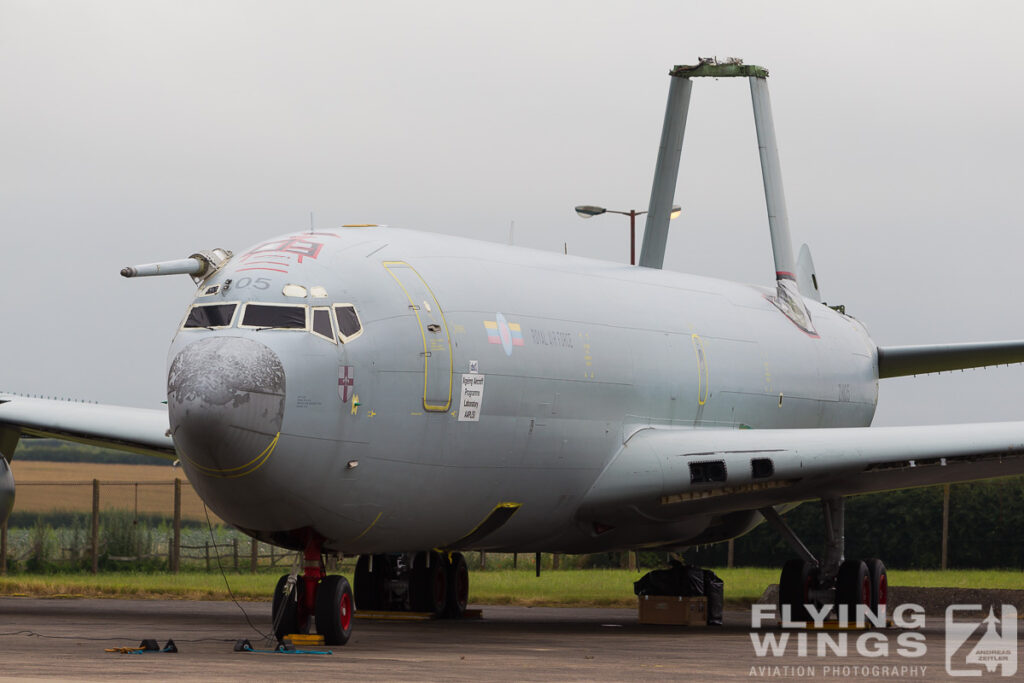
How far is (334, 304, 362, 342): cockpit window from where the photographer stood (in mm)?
17734

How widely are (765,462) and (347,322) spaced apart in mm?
6859

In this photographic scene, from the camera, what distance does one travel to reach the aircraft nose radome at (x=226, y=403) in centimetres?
1650

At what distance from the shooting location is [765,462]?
22484mm

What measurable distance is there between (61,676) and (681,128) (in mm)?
20086

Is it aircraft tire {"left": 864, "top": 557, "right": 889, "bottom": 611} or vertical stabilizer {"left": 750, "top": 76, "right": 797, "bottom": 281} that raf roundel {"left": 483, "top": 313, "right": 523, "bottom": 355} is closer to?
aircraft tire {"left": 864, "top": 557, "right": 889, "bottom": 611}

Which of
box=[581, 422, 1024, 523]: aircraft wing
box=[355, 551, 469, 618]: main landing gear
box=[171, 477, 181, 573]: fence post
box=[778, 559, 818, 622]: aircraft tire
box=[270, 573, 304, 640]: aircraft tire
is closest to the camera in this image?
box=[270, 573, 304, 640]: aircraft tire

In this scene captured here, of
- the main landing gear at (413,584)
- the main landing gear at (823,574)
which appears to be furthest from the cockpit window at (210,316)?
the main landing gear at (823,574)

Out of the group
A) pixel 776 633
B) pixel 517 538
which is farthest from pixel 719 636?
pixel 517 538

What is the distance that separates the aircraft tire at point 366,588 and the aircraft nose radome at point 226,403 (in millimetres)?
9003

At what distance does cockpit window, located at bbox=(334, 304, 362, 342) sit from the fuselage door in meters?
0.86

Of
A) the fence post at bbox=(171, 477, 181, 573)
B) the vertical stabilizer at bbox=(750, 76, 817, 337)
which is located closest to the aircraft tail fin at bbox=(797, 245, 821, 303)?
the vertical stabilizer at bbox=(750, 76, 817, 337)

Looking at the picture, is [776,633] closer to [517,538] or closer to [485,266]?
[517,538]

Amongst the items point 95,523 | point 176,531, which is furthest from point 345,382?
point 95,523

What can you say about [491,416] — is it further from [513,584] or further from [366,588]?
[513,584]
